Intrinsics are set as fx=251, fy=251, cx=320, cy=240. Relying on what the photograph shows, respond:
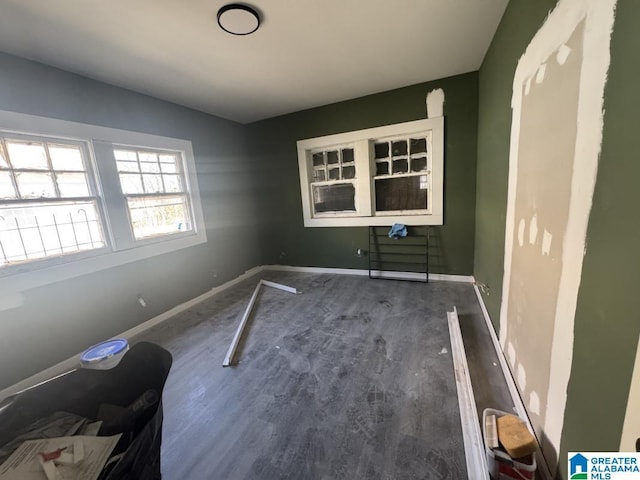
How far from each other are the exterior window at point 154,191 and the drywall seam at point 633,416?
361 cm

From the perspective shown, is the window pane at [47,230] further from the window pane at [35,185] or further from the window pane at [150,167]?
the window pane at [150,167]

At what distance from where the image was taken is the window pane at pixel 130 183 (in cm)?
269

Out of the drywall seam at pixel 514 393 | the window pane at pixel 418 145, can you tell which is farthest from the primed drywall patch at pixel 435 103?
the drywall seam at pixel 514 393

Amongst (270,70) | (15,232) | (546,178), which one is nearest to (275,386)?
(546,178)

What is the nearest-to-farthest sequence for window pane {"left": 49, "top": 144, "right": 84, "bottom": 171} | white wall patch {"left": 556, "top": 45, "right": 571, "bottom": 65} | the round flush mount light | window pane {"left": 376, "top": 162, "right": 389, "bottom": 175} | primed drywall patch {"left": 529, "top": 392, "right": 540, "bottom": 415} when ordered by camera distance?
white wall patch {"left": 556, "top": 45, "right": 571, "bottom": 65}
primed drywall patch {"left": 529, "top": 392, "right": 540, "bottom": 415}
the round flush mount light
window pane {"left": 49, "top": 144, "right": 84, "bottom": 171}
window pane {"left": 376, "top": 162, "right": 389, "bottom": 175}

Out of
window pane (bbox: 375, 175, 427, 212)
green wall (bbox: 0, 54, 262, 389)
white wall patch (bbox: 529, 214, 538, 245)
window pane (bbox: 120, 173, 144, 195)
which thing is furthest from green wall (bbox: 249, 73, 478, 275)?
white wall patch (bbox: 529, 214, 538, 245)

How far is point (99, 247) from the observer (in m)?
2.49

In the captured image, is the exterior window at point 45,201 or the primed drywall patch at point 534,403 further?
the exterior window at point 45,201

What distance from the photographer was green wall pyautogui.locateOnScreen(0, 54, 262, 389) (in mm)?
1994

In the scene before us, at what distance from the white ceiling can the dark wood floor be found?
2581mm

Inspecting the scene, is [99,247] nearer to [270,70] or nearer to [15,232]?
[15,232]

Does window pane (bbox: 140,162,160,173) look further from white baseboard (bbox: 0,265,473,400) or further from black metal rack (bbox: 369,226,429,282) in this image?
black metal rack (bbox: 369,226,429,282)

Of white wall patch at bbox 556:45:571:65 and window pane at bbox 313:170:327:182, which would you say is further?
window pane at bbox 313:170:327:182

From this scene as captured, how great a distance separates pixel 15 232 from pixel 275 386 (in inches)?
94.9
